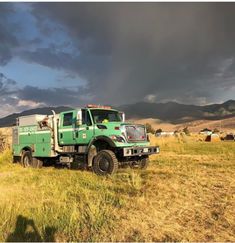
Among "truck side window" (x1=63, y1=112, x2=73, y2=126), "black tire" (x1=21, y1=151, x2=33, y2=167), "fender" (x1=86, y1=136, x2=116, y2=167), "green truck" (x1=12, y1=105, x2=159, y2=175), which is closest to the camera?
"green truck" (x1=12, y1=105, x2=159, y2=175)

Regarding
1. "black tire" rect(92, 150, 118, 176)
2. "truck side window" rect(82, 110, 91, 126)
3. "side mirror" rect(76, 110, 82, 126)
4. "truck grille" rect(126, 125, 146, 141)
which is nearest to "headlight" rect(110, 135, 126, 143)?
"truck grille" rect(126, 125, 146, 141)

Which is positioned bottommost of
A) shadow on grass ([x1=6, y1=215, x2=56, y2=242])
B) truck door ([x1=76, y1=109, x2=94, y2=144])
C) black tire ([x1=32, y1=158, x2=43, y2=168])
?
shadow on grass ([x1=6, y1=215, x2=56, y2=242])

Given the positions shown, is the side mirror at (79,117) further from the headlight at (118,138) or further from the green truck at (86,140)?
the headlight at (118,138)

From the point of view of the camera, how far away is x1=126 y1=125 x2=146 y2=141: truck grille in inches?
521

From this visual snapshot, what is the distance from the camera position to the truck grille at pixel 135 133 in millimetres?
13227

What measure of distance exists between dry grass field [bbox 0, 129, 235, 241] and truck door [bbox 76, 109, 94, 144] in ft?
10.2

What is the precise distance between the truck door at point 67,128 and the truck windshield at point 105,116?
3.30ft

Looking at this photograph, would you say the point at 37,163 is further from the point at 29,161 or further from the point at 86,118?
the point at 86,118

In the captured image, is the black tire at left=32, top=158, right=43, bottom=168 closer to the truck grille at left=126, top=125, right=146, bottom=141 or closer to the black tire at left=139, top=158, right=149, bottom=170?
the black tire at left=139, top=158, right=149, bottom=170

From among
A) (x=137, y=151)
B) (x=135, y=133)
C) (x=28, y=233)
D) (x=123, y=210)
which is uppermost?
(x=135, y=133)

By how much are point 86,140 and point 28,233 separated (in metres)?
7.28

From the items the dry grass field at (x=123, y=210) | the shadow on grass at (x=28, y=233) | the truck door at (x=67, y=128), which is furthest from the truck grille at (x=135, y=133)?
the shadow on grass at (x=28, y=233)

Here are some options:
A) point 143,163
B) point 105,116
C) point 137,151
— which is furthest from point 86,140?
point 143,163

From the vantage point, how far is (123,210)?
25.5 ft
